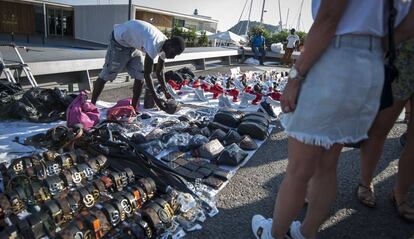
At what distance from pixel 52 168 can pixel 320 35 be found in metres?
2.22

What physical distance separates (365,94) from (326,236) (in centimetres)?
134

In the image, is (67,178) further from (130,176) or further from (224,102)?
(224,102)

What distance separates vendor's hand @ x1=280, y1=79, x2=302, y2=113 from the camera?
→ 1.54 metres

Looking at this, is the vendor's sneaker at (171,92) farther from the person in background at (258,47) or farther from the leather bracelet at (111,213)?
the person in background at (258,47)

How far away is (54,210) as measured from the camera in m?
2.01

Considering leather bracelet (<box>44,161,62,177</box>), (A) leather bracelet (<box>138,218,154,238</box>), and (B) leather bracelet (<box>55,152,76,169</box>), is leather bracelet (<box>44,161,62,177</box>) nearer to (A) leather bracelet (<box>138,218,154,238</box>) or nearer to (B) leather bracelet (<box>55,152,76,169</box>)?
(B) leather bracelet (<box>55,152,76,169</box>)

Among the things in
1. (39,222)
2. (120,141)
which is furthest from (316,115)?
Answer: (120,141)

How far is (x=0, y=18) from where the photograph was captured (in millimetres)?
23672

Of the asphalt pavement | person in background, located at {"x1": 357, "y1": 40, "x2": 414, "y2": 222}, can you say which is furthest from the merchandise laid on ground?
person in background, located at {"x1": 357, "y1": 40, "x2": 414, "y2": 222}

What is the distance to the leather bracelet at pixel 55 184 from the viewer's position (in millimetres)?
2293

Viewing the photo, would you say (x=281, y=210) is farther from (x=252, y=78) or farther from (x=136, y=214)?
(x=252, y=78)

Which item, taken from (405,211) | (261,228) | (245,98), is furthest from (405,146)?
(245,98)

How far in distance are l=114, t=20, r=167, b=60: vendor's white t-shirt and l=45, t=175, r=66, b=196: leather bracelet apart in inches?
96.8

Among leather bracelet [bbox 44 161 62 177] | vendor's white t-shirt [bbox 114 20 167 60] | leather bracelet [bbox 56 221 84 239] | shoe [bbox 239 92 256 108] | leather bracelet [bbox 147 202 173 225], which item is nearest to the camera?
leather bracelet [bbox 56 221 84 239]
